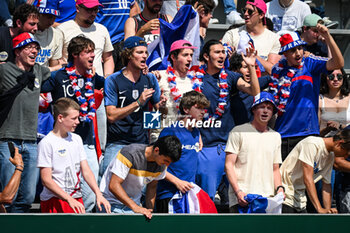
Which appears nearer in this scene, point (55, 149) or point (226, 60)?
point (55, 149)

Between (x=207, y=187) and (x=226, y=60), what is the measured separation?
1.70m

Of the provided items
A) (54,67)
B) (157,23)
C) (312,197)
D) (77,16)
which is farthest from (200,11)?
(312,197)

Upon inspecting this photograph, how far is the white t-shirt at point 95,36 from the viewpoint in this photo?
24.5ft

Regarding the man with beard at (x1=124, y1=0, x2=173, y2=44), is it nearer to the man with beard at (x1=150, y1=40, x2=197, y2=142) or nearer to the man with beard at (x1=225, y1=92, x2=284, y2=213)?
the man with beard at (x1=150, y1=40, x2=197, y2=142)

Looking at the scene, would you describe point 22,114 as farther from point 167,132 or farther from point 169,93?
point 169,93

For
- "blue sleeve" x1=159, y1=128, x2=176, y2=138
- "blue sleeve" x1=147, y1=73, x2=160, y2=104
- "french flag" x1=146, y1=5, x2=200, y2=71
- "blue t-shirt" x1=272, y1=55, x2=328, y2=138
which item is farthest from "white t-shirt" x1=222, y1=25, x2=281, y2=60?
"blue sleeve" x1=159, y1=128, x2=176, y2=138

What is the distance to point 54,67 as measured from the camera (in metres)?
6.71

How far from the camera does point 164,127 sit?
6.21 metres

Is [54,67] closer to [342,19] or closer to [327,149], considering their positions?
[327,149]

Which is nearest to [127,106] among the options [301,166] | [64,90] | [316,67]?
[64,90]

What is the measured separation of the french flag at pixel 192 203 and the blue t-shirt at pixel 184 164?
0.31ft

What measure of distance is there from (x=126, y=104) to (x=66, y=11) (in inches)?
89.3

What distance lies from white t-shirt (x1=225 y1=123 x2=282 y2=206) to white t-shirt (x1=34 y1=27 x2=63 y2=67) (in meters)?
2.17

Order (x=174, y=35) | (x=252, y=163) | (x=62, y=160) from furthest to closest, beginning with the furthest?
(x=174, y=35), (x=252, y=163), (x=62, y=160)
